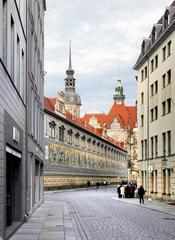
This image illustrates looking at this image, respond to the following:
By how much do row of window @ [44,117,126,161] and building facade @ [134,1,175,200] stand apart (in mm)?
23869

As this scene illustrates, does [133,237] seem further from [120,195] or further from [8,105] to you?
[120,195]

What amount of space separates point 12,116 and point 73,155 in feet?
281

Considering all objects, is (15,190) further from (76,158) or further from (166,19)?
(76,158)

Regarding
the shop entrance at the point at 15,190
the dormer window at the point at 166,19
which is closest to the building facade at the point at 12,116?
the shop entrance at the point at 15,190

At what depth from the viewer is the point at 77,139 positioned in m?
106

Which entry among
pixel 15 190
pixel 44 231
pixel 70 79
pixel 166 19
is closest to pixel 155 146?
pixel 166 19

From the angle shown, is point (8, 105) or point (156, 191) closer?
point (8, 105)

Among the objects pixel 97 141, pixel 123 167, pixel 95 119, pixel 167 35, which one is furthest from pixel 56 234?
pixel 95 119

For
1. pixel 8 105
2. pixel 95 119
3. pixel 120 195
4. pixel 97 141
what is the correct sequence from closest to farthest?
1. pixel 8 105
2. pixel 120 195
3. pixel 97 141
4. pixel 95 119

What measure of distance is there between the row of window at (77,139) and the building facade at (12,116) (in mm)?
56801

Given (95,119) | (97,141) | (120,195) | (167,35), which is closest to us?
(167,35)

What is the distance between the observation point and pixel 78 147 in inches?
4213

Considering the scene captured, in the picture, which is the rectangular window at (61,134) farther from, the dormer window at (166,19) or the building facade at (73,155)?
the dormer window at (166,19)

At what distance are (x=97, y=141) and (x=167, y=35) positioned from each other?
81.8m
